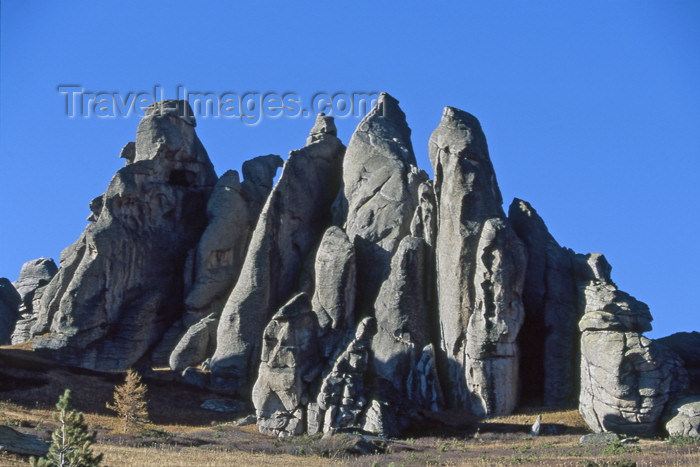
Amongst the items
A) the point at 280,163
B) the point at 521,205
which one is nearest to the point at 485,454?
the point at 521,205

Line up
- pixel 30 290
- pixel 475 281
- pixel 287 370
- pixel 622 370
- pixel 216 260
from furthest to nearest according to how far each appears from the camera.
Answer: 1. pixel 30 290
2. pixel 216 260
3. pixel 475 281
4. pixel 287 370
5. pixel 622 370

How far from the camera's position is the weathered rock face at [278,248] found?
61.6 meters

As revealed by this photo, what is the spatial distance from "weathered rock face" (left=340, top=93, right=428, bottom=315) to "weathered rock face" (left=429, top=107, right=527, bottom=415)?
13.2 ft

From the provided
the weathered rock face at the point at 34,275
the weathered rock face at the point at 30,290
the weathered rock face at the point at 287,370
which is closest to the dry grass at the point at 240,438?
the weathered rock face at the point at 287,370

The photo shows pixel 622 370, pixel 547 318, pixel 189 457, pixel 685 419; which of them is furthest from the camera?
pixel 547 318

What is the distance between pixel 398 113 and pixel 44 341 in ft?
93.0

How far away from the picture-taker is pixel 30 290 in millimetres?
78562

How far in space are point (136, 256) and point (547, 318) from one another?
27.4 m

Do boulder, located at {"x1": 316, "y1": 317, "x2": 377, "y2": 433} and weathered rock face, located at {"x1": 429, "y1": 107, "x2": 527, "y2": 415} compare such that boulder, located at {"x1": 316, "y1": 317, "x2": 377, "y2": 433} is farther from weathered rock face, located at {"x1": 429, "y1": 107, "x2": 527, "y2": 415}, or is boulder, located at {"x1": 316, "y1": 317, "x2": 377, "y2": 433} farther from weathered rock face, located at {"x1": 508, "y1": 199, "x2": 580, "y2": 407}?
weathered rock face, located at {"x1": 508, "y1": 199, "x2": 580, "y2": 407}

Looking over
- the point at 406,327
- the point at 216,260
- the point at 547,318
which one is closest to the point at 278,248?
the point at 216,260

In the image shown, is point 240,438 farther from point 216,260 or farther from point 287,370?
point 216,260

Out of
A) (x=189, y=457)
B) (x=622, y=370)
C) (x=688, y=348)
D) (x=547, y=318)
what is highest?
(x=547, y=318)

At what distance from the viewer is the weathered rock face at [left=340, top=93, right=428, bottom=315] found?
204ft

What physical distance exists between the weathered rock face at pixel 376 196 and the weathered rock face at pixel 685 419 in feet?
60.0
